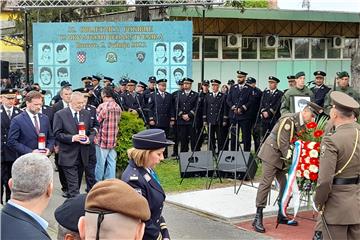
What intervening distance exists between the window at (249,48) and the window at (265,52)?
33cm

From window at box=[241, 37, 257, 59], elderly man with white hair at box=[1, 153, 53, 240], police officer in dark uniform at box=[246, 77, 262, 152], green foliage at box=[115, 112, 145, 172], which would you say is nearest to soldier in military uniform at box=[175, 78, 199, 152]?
police officer in dark uniform at box=[246, 77, 262, 152]

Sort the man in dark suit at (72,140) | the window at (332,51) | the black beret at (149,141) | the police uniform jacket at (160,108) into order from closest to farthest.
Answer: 1. the black beret at (149,141)
2. the man in dark suit at (72,140)
3. the police uniform jacket at (160,108)
4. the window at (332,51)

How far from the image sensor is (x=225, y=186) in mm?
10945

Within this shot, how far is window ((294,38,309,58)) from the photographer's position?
26.2 meters

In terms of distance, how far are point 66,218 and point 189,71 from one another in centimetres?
1316

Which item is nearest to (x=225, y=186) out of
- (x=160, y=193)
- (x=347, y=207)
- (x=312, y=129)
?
(x=312, y=129)

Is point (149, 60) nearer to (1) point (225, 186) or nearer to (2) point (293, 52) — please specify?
(1) point (225, 186)

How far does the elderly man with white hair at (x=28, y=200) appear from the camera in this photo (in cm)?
277

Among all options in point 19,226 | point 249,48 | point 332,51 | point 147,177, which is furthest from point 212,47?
point 19,226

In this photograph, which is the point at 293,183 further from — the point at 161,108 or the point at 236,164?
the point at 161,108

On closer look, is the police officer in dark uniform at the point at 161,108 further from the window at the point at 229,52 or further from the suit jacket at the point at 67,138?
the window at the point at 229,52

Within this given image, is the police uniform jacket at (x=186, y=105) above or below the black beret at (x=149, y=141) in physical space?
below

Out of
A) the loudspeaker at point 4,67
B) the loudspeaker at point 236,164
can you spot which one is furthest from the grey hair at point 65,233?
the loudspeaker at point 4,67

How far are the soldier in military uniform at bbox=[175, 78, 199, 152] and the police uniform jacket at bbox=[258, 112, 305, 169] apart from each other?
22.5ft
